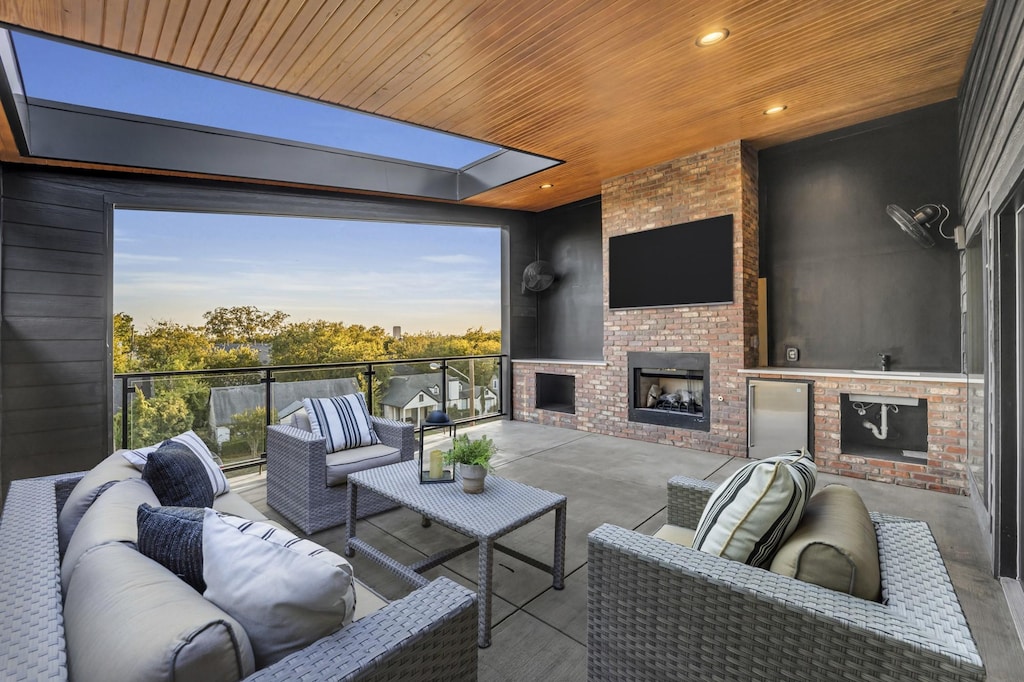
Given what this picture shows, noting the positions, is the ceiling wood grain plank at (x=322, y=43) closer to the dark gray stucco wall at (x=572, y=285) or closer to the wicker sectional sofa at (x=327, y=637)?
the wicker sectional sofa at (x=327, y=637)

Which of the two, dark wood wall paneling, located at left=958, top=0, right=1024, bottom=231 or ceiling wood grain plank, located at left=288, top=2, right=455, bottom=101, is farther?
ceiling wood grain plank, located at left=288, top=2, right=455, bottom=101

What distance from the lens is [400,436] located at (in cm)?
349

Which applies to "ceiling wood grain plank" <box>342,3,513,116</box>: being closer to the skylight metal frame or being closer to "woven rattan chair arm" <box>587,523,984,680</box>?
the skylight metal frame

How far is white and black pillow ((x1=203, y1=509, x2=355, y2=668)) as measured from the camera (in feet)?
3.31

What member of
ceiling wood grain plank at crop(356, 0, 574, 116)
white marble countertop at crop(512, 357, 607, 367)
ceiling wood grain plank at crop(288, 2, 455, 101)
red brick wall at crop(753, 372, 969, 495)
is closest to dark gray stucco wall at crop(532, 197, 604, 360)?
white marble countertop at crop(512, 357, 607, 367)

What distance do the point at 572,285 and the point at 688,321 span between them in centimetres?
210

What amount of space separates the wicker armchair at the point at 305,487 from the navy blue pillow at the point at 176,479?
87 centimetres

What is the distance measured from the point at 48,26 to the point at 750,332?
5.72 metres

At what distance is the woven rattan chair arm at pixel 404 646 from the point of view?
965mm

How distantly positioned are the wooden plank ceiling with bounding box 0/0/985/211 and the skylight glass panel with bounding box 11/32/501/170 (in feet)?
1.26

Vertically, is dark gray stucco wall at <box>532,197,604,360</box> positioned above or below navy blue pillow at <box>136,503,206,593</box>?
above

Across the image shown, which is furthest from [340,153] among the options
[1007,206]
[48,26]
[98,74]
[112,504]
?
[1007,206]

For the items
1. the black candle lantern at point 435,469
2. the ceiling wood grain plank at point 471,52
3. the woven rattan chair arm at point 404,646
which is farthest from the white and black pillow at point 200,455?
the ceiling wood grain plank at point 471,52

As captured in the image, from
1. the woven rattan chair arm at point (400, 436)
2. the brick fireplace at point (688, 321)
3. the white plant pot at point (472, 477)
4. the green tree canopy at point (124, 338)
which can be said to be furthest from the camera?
the green tree canopy at point (124, 338)
